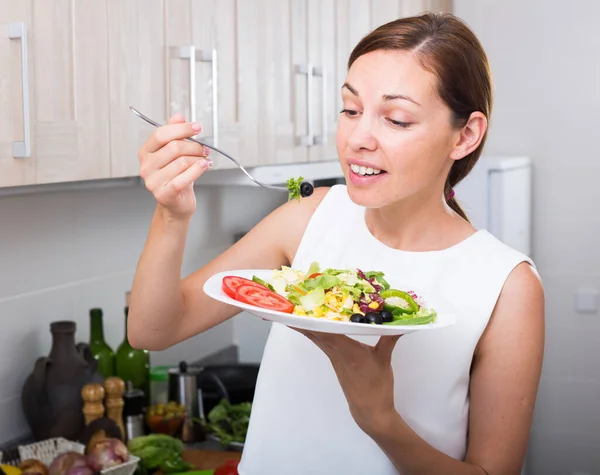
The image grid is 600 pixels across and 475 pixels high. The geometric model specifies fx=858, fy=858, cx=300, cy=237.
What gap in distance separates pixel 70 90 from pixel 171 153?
0.45 m

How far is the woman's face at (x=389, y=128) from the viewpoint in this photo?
1.23 m

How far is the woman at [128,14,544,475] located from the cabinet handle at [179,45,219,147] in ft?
1.57

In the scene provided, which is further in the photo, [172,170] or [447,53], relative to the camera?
[447,53]

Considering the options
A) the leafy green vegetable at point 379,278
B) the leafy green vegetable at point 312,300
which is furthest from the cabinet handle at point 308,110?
the leafy green vegetable at point 312,300

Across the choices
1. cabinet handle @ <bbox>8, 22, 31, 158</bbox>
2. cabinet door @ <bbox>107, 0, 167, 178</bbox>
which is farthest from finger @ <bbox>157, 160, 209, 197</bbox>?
cabinet door @ <bbox>107, 0, 167, 178</bbox>

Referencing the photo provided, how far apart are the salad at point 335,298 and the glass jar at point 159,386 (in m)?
1.28

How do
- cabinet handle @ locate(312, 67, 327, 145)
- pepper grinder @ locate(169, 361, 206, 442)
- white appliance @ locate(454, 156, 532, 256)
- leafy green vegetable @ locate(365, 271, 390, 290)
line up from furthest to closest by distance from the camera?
white appliance @ locate(454, 156, 532, 256), cabinet handle @ locate(312, 67, 327, 145), pepper grinder @ locate(169, 361, 206, 442), leafy green vegetable @ locate(365, 271, 390, 290)

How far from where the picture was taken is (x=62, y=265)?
211 cm

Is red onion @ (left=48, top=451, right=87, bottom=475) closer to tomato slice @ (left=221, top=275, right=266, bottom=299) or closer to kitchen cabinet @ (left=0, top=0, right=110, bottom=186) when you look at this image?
kitchen cabinet @ (left=0, top=0, right=110, bottom=186)

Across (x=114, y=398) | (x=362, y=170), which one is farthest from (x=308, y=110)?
(x=362, y=170)

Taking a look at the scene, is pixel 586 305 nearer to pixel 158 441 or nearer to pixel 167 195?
pixel 158 441

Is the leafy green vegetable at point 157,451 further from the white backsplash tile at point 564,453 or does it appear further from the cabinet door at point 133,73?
the white backsplash tile at point 564,453

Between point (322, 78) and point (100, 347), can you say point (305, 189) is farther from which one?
point (322, 78)

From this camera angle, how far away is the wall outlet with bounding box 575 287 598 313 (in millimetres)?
3346
